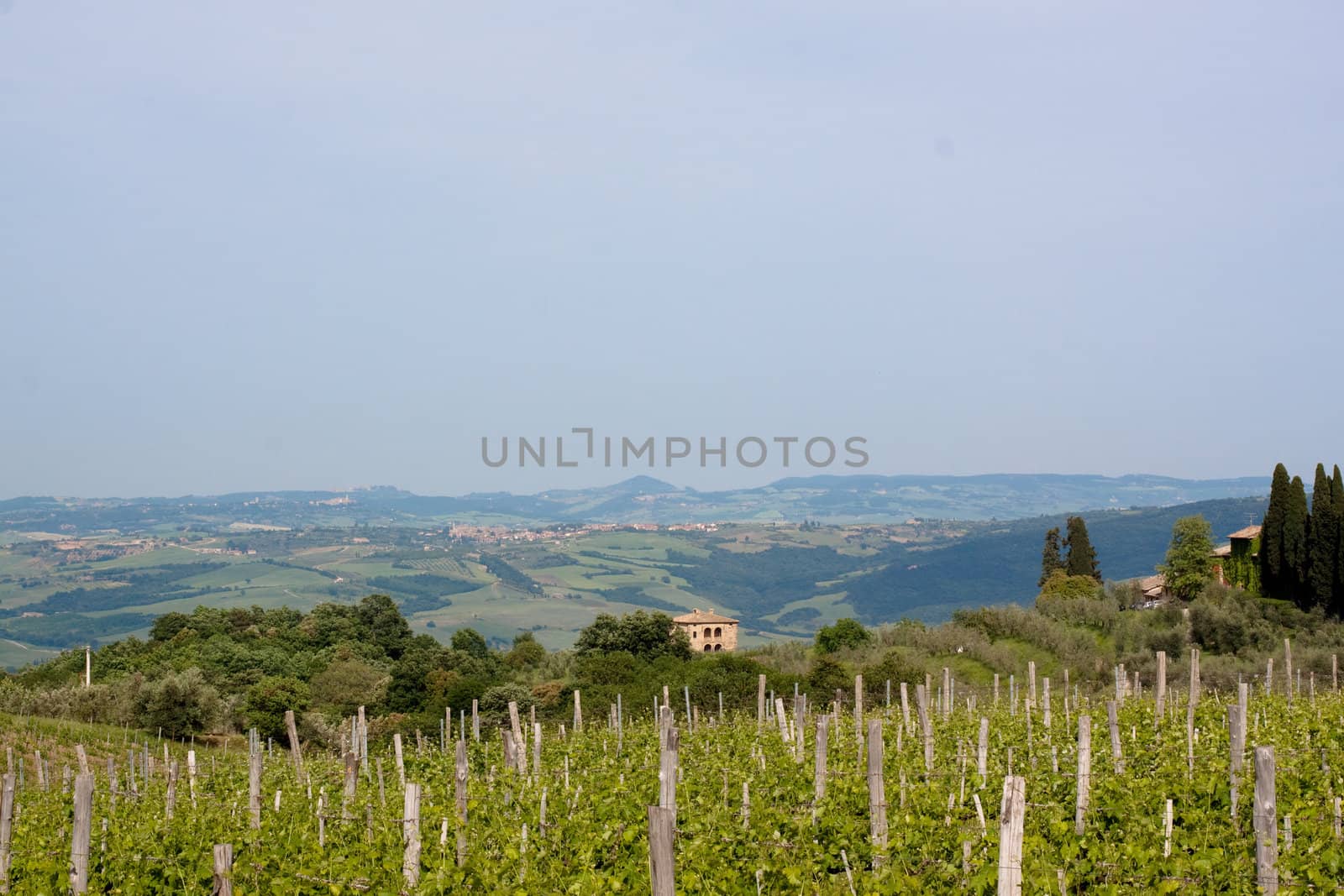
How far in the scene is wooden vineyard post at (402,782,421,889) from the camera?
27.2ft

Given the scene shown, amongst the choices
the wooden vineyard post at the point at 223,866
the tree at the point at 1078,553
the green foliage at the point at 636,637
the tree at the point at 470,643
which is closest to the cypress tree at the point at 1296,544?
the tree at the point at 1078,553

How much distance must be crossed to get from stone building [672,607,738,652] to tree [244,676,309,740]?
34.8 metres

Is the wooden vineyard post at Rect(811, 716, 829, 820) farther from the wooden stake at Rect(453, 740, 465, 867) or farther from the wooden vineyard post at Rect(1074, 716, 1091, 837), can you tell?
the wooden stake at Rect(453, 740, 465, 867)

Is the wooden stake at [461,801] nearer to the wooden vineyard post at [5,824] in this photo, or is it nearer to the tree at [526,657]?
the wooden vineyard post at [5,824]

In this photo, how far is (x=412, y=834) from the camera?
327 inches

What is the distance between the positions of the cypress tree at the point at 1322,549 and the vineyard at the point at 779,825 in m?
28.4

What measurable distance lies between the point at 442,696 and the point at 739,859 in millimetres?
30810

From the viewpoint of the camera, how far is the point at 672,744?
11.3m

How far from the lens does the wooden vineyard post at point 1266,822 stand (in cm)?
664

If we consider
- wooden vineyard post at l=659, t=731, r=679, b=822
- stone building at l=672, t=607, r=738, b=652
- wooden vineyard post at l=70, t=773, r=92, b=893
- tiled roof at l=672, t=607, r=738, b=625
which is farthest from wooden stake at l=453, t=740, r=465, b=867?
tiled roof at l=672, t=607, r=738, b=625

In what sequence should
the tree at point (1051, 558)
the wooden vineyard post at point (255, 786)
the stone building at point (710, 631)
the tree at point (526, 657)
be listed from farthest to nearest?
the stone building at point (710, 631) < the tree at point (1051, 558) < the tree at point (526, 657) < the wooden vineyard post at point (255, 786)

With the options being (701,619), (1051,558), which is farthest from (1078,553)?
(701,619)

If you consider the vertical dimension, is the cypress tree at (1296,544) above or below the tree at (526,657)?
above

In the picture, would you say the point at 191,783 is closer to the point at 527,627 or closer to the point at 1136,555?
the point at 527,627
